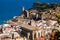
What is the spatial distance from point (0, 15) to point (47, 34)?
30.5 ft

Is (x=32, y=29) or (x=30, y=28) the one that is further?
(x=30, y=28)

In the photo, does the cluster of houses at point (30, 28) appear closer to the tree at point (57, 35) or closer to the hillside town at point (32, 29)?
the hillside town at point (32, 29)

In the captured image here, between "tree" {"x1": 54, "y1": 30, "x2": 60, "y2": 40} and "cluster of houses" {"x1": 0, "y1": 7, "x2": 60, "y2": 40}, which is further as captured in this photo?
"tree" {"x1": 54, "y1": 30, "x2": 60, "y2": 40}

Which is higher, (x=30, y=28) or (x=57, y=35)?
(x=30, y=28)

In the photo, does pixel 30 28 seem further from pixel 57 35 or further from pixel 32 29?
pixel 57 35

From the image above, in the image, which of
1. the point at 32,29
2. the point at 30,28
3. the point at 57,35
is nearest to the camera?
the point at 57,35

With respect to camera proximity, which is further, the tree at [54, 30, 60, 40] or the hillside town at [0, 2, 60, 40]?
the tree at [54, 30, 60, 40]

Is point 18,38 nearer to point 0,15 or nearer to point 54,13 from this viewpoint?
point 54,13

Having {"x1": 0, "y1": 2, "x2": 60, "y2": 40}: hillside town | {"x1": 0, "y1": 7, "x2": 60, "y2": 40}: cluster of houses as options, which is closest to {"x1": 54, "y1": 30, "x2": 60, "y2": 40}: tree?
{"x1": 0, "y1": 2, "x2": 60, "y2": 40}: hillside town

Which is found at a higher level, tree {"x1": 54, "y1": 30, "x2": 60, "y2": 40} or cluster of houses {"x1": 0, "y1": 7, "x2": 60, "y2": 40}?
cluster of houses {"x1": 0, "y1": 7, "x2": 60, "y2": 40}

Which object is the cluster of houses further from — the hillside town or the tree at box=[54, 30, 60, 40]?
the tree at box=[54, 30, 60, 40]

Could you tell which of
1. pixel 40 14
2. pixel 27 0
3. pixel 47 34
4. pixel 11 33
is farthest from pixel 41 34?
pixel 27 0

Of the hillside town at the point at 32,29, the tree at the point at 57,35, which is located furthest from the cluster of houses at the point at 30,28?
the tree at the point at 57,35

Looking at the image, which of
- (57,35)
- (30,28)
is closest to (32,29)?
(30,28)
